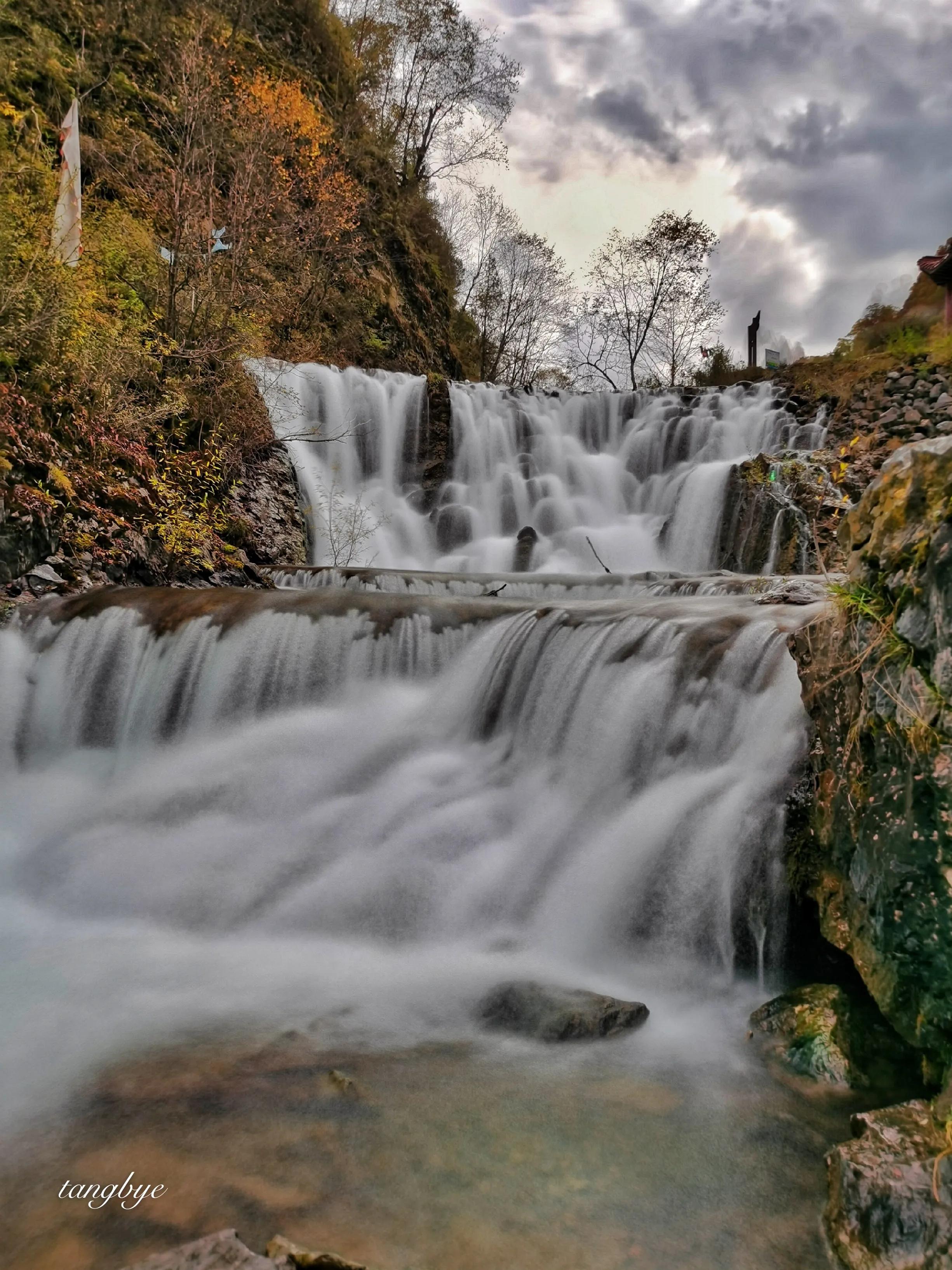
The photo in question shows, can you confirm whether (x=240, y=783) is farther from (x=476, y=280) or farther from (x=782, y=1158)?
(x=476, y=280)

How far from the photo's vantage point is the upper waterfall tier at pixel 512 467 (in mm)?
12703

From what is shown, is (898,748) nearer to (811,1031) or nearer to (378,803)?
(811,1031)

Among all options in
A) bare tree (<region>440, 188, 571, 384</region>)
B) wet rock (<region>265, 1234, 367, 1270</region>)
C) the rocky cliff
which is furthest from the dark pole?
wet rock (<region>265, 1234, 367, 1270</region>)

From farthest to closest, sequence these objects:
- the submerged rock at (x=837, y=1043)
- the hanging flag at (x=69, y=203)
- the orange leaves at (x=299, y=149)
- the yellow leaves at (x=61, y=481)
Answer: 1. the orange leaves at (x=299, y=149)
2. the hanging flag at (x=69, y=203)
3. the yellow leaves at (x=61, y=481)
4. the submerged rock at (x=837, y=1043)

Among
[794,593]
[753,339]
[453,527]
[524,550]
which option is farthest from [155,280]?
[753,339]

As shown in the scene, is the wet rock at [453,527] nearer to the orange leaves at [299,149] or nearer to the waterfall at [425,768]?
the orange leaves at [299,149]

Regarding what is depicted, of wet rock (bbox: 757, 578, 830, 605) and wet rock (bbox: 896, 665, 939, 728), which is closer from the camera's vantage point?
wet rock (bbox: 896, 665, 939, 728)

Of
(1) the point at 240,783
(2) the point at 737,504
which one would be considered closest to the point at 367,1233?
(1) the point at 240,783

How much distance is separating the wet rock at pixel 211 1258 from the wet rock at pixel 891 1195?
1.62 m

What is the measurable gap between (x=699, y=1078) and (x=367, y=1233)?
145 cm

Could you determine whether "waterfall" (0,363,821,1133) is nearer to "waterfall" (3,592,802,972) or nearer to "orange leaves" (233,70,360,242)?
"waterfall" (3,592,802,972)

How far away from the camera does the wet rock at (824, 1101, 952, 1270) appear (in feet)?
6.27

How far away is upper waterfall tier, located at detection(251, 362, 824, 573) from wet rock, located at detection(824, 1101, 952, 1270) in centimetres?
1055

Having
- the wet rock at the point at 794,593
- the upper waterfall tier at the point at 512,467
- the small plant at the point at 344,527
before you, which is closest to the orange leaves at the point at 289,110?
the upper waterfall tier at the point at 512,467
